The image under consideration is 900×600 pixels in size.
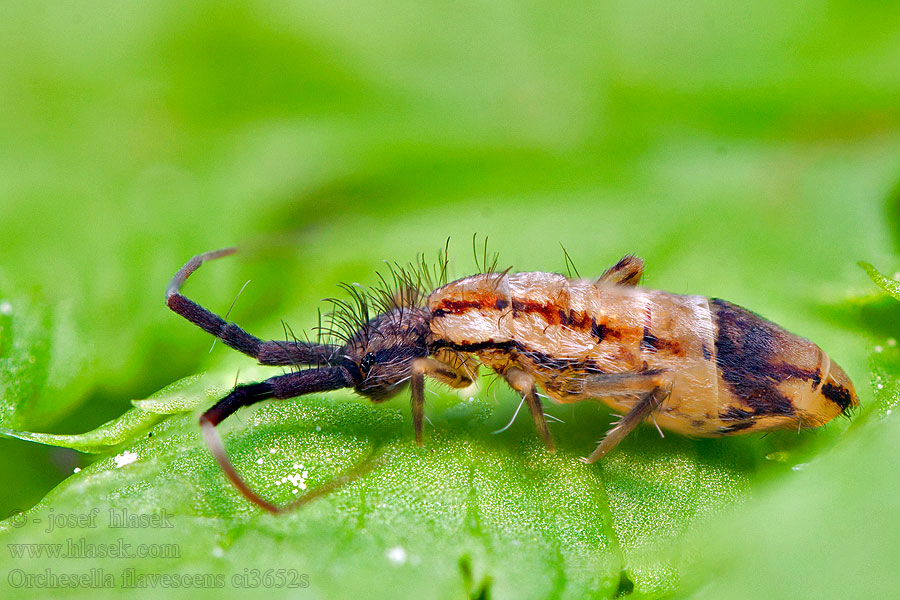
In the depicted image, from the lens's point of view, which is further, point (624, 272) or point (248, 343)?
point (624, 272)

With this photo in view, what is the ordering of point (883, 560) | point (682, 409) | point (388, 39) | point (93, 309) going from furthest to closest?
point (388, 39)
point (93, 309)
point (682, 409)
point (883, 560)

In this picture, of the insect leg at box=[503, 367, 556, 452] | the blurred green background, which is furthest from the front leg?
the blurred green background

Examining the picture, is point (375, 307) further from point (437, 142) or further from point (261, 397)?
point (437, 142)

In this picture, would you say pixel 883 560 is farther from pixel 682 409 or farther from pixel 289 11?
pixel 289 11

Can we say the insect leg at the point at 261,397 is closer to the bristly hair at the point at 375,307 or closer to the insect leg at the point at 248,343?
the insect leg at the point at 248,343

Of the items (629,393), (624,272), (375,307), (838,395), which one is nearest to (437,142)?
(375,307)

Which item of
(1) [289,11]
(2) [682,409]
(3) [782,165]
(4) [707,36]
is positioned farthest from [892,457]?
(1) [289,11]
